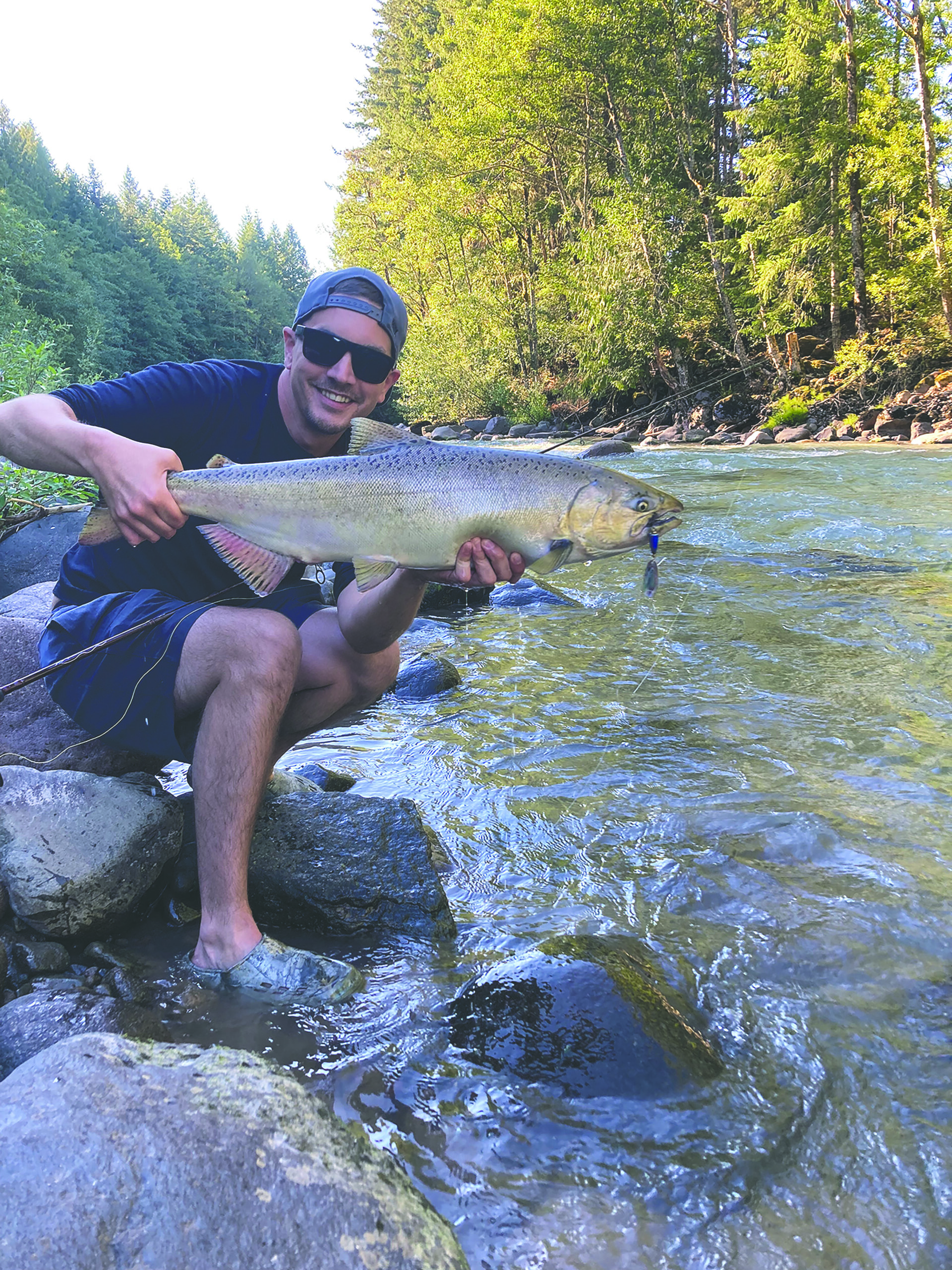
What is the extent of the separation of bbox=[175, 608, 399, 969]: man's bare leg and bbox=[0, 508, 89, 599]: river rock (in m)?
5.14

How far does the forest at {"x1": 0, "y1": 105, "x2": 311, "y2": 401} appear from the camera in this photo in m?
39.7

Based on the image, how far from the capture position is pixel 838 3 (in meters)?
23.2

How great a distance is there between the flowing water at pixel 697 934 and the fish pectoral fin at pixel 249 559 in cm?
141

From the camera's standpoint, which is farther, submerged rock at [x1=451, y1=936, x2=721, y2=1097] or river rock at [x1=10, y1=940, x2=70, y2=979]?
river rock at [x1=10, y1=940, x2=70, y2=979]

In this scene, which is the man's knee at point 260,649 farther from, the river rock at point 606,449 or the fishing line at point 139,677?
the river rock at point 606,449

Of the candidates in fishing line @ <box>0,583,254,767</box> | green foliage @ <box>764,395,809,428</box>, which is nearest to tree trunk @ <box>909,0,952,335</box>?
green foliage @ <box>764,395,809,428</box>

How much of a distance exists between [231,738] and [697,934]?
1.82 metres

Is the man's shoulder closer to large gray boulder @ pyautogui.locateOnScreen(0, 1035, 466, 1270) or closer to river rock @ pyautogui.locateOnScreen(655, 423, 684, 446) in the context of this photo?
large gray boulder @ pyautogui.locateOnScreen(0, 1035, 466, 1270)

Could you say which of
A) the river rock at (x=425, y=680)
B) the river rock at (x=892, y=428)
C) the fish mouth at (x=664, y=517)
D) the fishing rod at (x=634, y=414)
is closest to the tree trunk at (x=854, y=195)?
the river rock at (x=892, y=428)

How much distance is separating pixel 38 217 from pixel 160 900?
241ft

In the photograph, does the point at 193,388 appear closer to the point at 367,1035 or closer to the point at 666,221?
the point at 367,1035

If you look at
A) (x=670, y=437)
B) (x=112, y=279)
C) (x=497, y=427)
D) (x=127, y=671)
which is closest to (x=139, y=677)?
(x=127, y=671)

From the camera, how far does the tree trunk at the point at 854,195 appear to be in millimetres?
23312

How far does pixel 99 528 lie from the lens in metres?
2.94
